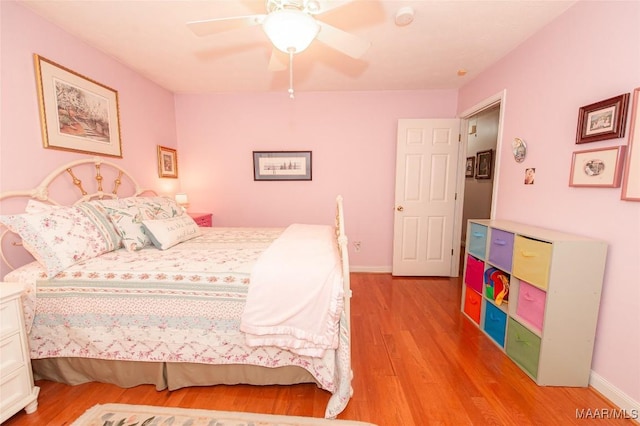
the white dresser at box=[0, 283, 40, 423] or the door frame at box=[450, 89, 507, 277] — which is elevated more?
the door frame at box=[450, 89, 507, 277]

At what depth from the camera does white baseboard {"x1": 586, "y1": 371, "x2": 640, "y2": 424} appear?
4.73 feet

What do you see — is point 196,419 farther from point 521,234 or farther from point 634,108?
point 634,108

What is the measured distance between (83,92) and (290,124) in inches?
84.0

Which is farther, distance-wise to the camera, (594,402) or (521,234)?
(521,234)

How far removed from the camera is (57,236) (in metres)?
1.63

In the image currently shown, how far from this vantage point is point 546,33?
2029 millimetres

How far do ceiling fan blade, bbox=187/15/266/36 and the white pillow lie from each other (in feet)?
4.61

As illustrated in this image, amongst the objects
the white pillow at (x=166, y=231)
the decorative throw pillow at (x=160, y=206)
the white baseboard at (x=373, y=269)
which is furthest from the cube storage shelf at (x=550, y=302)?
the decorative throw pillow at (x=160, y=206)

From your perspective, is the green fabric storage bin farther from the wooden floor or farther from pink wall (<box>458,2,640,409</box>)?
pink wall (<box>458,2,640,409</box>)

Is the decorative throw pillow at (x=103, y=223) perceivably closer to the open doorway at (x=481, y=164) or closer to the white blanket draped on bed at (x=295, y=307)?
the white blanket draped on bed at (x=295, y=307)

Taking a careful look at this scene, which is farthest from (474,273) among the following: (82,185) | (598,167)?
(82,185)

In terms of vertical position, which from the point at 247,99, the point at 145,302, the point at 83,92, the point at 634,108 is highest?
the point at 247,99

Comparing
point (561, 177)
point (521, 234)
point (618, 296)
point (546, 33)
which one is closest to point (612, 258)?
point (618, 296)

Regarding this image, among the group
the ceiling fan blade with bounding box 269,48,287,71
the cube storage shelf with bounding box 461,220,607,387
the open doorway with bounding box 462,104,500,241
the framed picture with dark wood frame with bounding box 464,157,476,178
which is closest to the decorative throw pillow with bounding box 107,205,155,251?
the ceiling fan blade with bounding box 269,48,287,71
